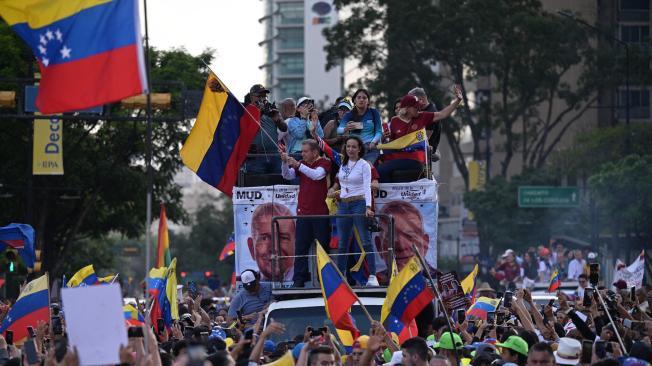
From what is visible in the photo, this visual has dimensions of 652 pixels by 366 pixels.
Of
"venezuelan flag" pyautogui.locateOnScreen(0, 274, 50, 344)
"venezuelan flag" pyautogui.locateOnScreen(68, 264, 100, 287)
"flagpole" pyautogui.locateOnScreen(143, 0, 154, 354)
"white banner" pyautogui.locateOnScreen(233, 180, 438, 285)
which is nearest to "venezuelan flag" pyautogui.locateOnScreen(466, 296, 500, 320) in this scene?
"white banner" pyautogui.locateOnScreen(233, 180, 438, 285)

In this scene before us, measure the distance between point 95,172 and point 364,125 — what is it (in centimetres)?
2799

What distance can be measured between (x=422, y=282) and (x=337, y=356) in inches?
91.9

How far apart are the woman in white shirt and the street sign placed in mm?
38937

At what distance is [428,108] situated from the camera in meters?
18.4

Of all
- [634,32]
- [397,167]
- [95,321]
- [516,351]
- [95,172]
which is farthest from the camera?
[634,32]

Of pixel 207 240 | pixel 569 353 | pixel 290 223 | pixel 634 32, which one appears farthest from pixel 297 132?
pixel 207 240

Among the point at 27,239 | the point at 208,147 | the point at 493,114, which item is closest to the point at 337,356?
the point at 208,147

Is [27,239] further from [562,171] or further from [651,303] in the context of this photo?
[562,171]

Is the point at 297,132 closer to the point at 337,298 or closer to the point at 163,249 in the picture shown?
the point at 337,298

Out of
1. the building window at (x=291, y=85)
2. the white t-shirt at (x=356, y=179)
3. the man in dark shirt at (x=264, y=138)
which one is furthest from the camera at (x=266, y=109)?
the building window at (x=291, y=85)

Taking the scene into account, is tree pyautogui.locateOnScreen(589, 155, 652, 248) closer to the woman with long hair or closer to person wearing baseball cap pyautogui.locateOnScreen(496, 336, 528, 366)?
the woman with long hair

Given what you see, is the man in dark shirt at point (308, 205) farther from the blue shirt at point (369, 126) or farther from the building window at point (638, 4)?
the building window at point (638, 4)

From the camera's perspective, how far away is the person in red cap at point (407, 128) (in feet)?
57.5

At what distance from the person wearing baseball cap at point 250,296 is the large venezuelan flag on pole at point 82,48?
17.9ft
